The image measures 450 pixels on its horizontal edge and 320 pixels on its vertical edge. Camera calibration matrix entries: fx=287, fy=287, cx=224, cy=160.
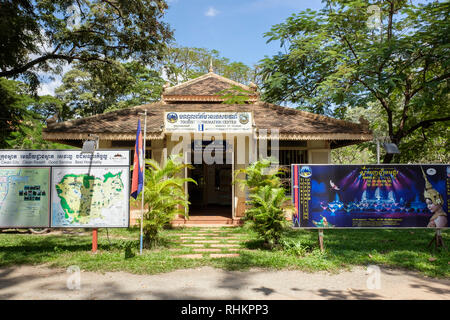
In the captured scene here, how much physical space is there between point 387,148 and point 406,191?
1175 mm

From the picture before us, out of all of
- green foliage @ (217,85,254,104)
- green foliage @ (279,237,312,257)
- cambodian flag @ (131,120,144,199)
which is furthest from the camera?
green foliage @ (217,85,254,104)

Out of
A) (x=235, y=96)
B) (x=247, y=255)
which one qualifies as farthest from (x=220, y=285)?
(x=235, y=96)

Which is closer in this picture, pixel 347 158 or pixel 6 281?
pixel 6 281

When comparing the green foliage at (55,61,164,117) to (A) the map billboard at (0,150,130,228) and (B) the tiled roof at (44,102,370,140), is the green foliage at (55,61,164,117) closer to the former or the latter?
(B) the tiled roof at (44,102,370,140)

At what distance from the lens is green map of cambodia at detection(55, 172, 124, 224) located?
6.47 metres

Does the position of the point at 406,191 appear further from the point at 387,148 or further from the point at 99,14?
the point at 99,14

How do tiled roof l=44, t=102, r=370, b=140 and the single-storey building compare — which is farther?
tiled roof l=44, t=102, r=370, b=140

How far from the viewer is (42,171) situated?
6551mm

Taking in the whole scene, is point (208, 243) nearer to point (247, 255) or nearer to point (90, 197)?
point (247, 255)

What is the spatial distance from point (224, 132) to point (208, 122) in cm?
64

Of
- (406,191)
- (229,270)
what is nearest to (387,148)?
(406,191)

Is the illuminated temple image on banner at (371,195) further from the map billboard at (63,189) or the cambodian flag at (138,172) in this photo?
the map billboard at (63,189)

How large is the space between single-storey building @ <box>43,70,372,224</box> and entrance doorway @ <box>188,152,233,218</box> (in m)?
4.85

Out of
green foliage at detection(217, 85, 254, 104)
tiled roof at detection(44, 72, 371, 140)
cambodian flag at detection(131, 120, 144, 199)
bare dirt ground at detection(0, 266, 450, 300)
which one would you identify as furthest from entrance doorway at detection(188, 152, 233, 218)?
bare dirt ground at detection(0, 266, 450, 300)
